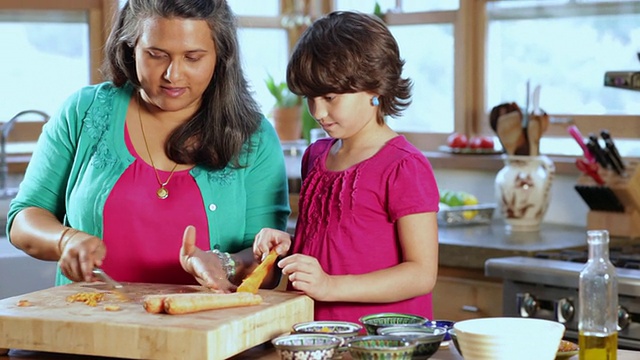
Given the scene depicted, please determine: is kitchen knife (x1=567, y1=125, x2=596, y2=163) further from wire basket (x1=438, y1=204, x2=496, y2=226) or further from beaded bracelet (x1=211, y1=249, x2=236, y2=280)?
beaded bracelet (x1=211, y1=249, x2=236, y2=280)

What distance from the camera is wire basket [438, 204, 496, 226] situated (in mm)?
3645

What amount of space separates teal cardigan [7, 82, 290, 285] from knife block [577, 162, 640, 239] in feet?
4.89

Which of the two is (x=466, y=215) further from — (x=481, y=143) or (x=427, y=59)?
(x=427, y=59)

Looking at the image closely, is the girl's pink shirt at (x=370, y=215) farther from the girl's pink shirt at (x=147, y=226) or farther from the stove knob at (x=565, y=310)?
the stove knob at (x=565, y=310)

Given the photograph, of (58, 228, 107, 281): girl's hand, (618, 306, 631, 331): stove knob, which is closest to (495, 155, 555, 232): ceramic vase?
(618, 306, 631, 331): stove knob

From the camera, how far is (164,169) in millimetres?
2057

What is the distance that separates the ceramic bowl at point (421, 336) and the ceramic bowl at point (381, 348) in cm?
2

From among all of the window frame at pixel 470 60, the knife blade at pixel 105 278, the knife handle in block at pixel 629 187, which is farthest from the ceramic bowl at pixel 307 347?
the window frame at pixel 470 60

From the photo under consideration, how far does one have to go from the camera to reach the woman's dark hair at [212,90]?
202 centimetres

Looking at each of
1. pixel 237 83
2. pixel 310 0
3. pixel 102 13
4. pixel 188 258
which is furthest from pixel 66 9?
pixel 188 258

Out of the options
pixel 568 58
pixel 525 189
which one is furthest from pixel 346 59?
pixel 568 58

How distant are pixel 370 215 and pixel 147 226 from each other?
428mm

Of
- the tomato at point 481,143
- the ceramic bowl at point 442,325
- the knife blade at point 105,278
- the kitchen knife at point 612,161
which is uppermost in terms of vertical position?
the tomato at point 481,143

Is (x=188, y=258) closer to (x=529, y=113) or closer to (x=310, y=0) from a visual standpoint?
(x=529, y=113)
